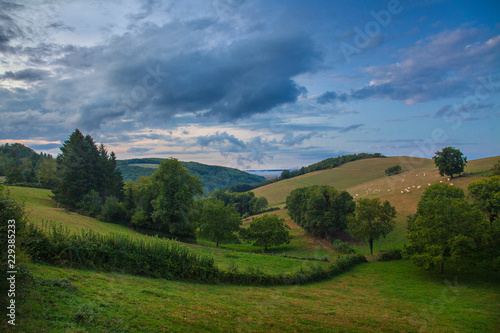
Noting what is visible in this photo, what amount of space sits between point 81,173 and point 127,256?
46301 millimetres

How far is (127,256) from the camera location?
16.3m

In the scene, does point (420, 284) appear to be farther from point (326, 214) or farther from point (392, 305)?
point (326, 214)

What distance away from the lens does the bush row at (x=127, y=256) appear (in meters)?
13.6

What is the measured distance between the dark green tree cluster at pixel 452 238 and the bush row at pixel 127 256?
18389 mm

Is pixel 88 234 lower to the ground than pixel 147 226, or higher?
higher

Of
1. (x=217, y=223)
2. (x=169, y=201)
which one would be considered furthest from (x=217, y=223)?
(x=169, y=201)

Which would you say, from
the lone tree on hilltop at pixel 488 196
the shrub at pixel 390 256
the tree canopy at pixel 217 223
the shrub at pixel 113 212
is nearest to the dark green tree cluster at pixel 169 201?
the shrub at pixel 113 212

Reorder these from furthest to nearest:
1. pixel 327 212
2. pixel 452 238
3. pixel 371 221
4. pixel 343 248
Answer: pixel 327 212
pixel 343 248
pixel 371 221
pixel 452 238

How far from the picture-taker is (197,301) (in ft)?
42.4

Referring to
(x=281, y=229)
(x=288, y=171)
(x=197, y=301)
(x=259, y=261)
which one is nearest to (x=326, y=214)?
(x=281, y=229)

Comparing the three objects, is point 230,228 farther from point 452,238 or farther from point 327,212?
point 452,238

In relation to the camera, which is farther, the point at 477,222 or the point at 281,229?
the point at 281,229

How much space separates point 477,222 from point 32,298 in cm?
3928

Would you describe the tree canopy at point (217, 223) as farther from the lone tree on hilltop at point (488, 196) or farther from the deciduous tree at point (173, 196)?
the lone tree on hilltop at point (488, 196)
